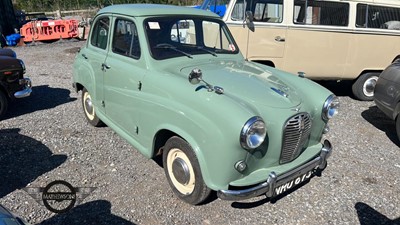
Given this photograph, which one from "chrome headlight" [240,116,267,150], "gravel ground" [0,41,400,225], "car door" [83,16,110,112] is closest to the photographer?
"chrome headlight" [240,116,267,150]

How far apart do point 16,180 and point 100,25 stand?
2.30 meters

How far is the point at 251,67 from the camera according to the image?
13.6 ft

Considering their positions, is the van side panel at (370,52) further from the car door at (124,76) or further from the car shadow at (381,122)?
the car door at (124,76)

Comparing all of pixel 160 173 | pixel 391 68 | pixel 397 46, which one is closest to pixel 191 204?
pixel 160 173

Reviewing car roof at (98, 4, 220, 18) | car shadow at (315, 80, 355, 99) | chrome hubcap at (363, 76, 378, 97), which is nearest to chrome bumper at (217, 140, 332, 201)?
car roof at (98, 4, 220, 18)

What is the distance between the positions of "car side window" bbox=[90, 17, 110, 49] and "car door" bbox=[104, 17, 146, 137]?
245 mm

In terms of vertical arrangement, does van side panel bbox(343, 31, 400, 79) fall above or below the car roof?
below

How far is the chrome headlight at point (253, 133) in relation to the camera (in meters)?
2.75

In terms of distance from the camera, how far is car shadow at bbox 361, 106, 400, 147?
5309 millimetres

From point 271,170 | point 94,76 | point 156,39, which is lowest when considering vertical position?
point 271,170

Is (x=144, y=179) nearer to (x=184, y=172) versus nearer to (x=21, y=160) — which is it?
(x=184, y=172)

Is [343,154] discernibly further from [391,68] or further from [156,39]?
[156,39]

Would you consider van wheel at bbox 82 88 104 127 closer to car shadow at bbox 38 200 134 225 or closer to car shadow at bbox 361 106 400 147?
car shadow at bbox 38 200 134 225

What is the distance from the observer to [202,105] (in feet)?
9.73
